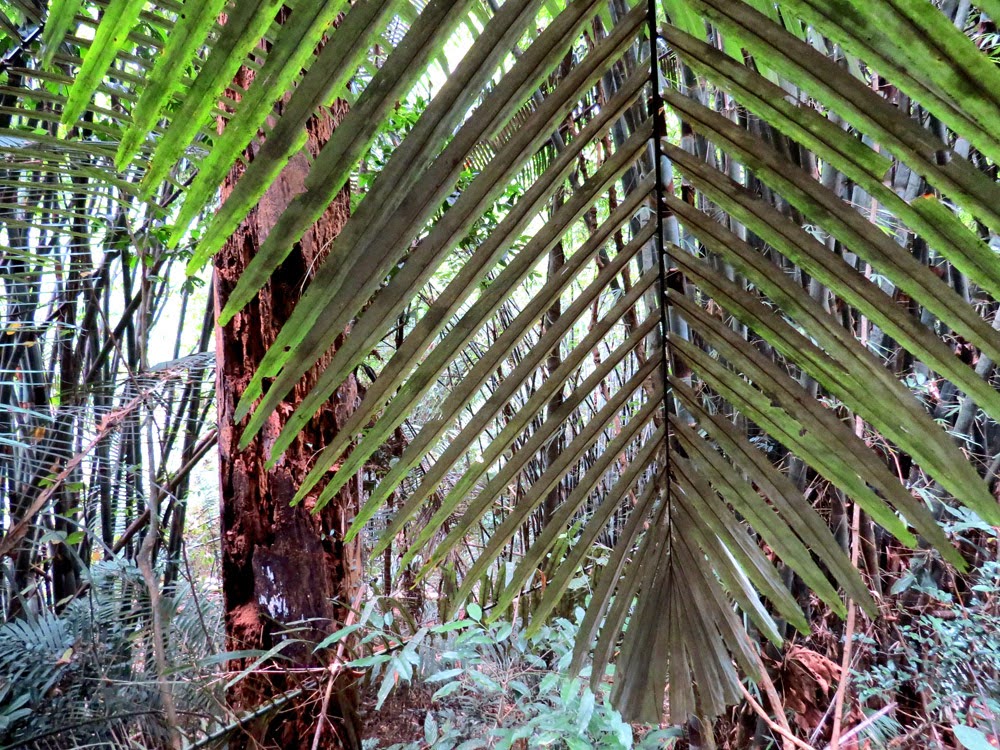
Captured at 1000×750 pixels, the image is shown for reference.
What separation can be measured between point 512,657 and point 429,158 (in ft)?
4.74

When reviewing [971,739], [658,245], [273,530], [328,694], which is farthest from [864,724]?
[658,245]

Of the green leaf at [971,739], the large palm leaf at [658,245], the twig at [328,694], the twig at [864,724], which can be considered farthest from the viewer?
the twig at [864,724]

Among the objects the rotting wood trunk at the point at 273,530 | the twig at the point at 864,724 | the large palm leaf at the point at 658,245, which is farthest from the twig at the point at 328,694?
the twig at the point at 864,724

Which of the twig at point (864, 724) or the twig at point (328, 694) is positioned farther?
the twig at point (864, 724)

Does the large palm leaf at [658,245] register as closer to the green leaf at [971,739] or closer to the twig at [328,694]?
the twig at [328,694]

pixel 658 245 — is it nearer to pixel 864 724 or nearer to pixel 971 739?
pixel 971 739

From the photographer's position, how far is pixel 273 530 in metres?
0.94

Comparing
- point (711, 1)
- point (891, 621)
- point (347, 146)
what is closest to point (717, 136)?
point (711, 1)

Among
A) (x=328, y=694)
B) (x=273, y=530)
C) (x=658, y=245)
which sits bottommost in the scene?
(x=328, y=694)

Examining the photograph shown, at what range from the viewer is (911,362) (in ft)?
5.52

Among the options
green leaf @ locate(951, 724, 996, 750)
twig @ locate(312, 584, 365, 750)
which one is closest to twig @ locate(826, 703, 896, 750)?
green leaf @ locate(951, 724, 996, 750)

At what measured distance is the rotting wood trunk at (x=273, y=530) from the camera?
94 centimetres

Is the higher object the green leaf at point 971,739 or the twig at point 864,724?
the green leaf at point 971,739

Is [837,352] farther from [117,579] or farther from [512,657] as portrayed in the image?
[117,579]
